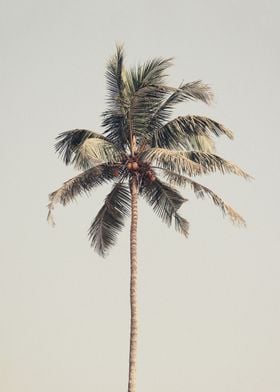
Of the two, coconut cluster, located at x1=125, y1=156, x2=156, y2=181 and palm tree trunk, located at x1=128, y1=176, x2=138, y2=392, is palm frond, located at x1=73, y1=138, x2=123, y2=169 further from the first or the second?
palm tree trunk, located at x1=128, y1=176, x2=138, y2=392

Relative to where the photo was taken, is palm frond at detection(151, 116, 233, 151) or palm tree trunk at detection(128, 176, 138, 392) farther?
palm frond at detection(151, 116, 233, 151)

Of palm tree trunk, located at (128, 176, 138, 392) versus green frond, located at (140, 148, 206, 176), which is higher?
green frond, located at (140, 148, 206, 176)

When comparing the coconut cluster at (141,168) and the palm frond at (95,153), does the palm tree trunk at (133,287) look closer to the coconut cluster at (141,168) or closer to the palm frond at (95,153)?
the coconut cluster at (141,168)

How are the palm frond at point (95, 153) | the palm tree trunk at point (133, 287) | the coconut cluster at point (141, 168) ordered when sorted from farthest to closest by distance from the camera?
the coconut cluster at point (141, 168) < the palm frond at point (95, 153) < the palm tree trunk at point (133, 287)

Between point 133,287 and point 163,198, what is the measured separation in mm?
A: 3894

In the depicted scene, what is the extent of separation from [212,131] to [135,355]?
832cm

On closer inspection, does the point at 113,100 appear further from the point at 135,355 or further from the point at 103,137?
the point at 135,355

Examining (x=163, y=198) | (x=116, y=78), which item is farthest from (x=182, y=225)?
(x=116, y=78)

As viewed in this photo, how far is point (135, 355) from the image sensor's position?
25625mm

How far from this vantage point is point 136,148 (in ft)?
93.3

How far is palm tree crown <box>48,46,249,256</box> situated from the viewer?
27750 millimetres

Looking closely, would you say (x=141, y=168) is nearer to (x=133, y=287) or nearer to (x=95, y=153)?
(x=95, y=153)

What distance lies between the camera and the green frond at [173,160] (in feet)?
86.6

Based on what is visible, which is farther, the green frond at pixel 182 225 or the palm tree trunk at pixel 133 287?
the green frond at pixel 182 225
